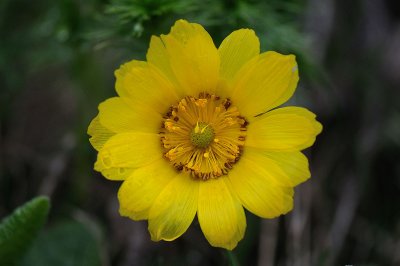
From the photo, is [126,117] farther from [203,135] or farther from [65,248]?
[65,248]

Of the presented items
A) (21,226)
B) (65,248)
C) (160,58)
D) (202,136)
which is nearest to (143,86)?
(160,58)

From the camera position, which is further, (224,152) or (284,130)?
(224,152)

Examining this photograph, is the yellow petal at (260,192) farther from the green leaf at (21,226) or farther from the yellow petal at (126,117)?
the green leaf at (21,226)

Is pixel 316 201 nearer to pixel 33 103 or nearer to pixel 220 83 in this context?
pixel 220 83

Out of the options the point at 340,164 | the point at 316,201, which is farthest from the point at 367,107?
the point at 316,201

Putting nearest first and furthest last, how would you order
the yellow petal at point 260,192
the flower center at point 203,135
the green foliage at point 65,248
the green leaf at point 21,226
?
the yellow petal at point 260,192 < the flower center at point 203,135 < the green leaf at point 21,226 < the green foliage at point 65,248

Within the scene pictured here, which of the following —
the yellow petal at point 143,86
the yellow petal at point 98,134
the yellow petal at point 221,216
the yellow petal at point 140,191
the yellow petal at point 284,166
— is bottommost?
the yellow petal at point 221,216

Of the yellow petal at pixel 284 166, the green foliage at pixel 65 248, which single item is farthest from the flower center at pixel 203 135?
the green foliage at pixel 65 248
